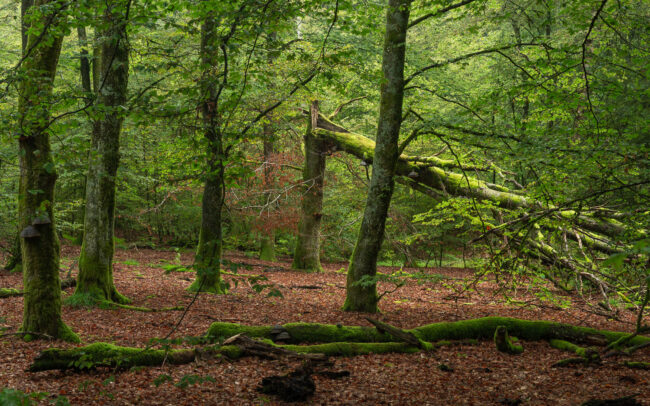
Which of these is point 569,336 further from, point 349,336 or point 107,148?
point 107,148

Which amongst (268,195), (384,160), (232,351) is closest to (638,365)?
(384,160)

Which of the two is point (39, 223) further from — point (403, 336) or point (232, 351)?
point (403, 336)

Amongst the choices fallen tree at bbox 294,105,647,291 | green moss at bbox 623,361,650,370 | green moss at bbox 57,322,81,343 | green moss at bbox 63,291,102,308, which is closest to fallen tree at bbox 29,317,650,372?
green moss at bbox 623,361,650,370

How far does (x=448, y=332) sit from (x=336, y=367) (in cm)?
222

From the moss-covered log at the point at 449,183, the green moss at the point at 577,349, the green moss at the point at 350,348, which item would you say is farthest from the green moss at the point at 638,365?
the green moss at the point at 350,348

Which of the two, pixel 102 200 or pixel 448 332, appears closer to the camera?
pixel 448 332

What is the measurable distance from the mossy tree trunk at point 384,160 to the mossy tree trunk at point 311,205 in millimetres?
5780

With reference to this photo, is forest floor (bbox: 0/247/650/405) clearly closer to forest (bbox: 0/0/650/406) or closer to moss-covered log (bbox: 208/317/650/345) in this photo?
forest (bbox: 0/0/650/406)

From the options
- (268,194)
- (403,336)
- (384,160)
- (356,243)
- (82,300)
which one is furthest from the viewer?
(268,194)

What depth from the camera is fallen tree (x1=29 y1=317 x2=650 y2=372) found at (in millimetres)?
4684

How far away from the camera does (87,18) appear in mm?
3877

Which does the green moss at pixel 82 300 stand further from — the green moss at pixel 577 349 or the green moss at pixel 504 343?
the green moss at pixel 577 349

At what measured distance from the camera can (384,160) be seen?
7.81 metres

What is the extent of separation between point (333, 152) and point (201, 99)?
10.3m
